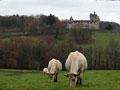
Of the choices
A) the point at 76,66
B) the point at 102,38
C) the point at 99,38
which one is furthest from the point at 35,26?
the point at 76,66

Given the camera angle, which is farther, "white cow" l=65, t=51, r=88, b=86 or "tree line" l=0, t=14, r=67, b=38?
"tree line" l=0, t=14, r=67, b=38

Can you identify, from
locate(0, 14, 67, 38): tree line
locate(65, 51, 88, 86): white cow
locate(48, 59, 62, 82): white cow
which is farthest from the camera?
locate(0, 14, 67, 38): tree line

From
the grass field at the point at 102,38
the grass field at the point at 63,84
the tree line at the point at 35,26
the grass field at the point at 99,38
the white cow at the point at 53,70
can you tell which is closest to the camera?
the grass field at the point at 63,84

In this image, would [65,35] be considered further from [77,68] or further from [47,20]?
[77,68]

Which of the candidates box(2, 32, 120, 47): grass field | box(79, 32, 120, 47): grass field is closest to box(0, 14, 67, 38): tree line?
box(2, 32, 120, 47): grass field

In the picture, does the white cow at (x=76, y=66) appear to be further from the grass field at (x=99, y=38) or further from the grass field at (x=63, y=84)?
the grass field at (x=99, y=38)

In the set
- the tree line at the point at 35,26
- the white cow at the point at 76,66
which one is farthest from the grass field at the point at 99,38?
the white cow at the point at 76,66

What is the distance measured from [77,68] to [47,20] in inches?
5565

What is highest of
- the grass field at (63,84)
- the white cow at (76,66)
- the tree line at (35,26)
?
the tree line at (35,26)

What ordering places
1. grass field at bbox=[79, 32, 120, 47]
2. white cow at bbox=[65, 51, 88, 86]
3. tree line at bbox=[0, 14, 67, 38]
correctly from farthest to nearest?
tree line at bbox=[0, 14, 67, 38]
grass field at bbox=[79, 32, 120, 47]
white cow at bbox=[65, 51, 88, 86]

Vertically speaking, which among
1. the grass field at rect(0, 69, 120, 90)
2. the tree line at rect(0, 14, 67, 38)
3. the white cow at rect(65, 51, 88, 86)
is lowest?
the grass field at rect(0, 69, 120, 90)

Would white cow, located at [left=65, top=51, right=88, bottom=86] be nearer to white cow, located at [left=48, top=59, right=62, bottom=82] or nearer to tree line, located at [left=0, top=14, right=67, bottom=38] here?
white cow, located at [left=48, top=59, right=62, bottom=82]

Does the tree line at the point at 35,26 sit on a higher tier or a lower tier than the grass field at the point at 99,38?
higher

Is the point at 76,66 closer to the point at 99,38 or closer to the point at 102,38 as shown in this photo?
the point at 102,38
